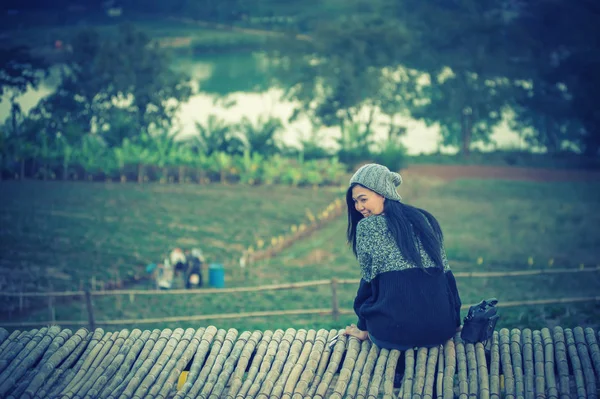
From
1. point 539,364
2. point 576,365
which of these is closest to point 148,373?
point 539,364

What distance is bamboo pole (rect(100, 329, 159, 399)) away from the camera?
3481 millimetres

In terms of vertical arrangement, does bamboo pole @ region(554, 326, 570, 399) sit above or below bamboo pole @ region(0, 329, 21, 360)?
above

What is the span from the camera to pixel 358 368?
136 inches

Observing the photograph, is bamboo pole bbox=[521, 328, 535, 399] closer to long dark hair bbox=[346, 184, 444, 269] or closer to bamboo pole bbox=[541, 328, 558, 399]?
bamboo pole bbox=[541, 328, 558, 399]

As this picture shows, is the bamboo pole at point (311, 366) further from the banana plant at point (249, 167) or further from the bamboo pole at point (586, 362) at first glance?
the banana plant at point (249, 167)

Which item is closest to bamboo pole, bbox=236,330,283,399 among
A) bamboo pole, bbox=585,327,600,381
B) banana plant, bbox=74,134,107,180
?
bamboo pole, bbox=585,327,600,381

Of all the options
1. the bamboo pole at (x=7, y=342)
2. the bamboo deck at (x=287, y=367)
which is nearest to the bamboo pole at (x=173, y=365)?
the bamboo deck at (x=287, y=367)

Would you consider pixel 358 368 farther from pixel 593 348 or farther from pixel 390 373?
pixel 593 348

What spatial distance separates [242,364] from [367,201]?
0.87 m

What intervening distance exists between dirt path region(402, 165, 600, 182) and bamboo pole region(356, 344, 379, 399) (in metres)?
7.89

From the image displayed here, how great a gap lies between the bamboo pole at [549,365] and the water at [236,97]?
7.69 metres

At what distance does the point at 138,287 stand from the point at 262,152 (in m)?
3.31

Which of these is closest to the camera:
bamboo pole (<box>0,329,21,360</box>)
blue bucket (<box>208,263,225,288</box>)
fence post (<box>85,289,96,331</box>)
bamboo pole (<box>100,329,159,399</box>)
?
bamboo pole (<box>100,329,159,399</box>)

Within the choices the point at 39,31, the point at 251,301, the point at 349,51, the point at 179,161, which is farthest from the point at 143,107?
the point at 251,301
